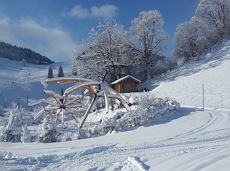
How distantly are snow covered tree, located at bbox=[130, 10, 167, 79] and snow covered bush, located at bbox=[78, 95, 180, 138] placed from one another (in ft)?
87.2

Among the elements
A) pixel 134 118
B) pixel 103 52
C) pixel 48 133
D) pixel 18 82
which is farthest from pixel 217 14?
pixel 18 82

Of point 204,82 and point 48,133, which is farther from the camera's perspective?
point 204,82

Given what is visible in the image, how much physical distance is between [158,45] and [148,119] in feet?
102

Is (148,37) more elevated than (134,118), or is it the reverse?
(148,37)

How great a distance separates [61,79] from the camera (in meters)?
20.4

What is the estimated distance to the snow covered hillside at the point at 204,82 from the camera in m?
24.4

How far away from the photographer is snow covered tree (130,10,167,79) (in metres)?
44.5

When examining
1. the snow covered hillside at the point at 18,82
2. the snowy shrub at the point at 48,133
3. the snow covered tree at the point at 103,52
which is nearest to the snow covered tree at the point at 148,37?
the snow covered tree at the point at 103,52

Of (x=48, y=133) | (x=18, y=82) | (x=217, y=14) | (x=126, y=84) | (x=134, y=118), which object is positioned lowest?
(x=48, y=133)

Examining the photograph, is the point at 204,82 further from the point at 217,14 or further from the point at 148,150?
the point at 148,150

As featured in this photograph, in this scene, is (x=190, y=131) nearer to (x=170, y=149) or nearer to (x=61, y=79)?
(x=170, y=149)

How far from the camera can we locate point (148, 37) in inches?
1786

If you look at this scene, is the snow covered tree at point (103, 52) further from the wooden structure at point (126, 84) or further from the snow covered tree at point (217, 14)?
the snow covered tree at point (217, 14)

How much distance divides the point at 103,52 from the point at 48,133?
2689cm
